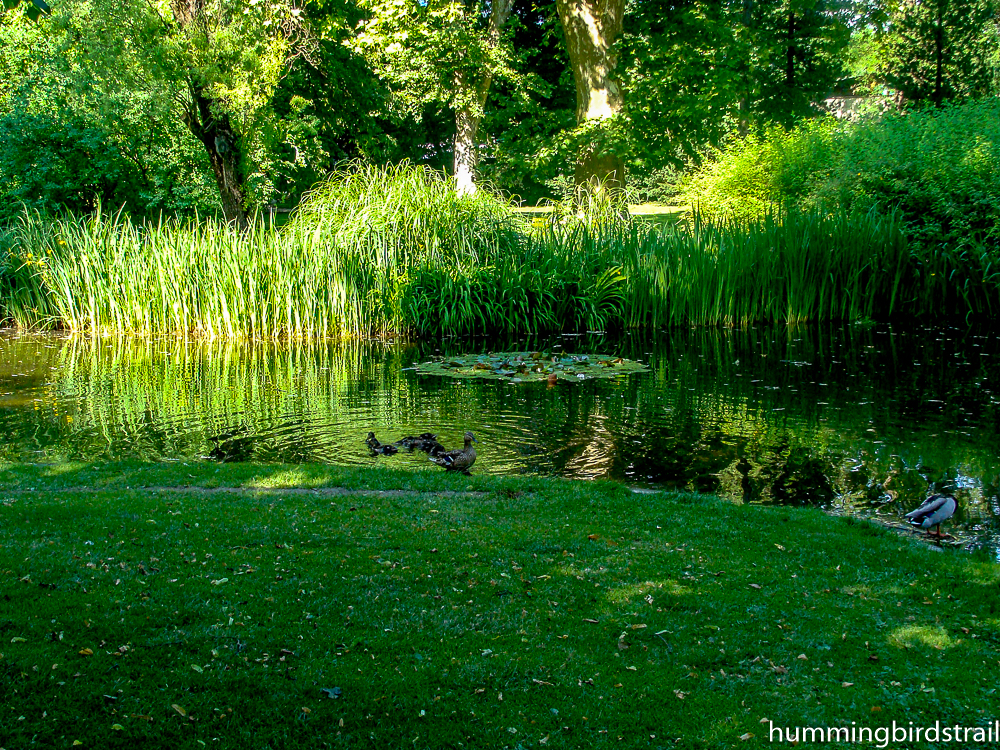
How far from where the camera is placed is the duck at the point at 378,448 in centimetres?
793

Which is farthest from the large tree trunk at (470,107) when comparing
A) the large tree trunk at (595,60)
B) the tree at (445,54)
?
the large tree trunk at (595,60)

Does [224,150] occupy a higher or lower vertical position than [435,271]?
higher

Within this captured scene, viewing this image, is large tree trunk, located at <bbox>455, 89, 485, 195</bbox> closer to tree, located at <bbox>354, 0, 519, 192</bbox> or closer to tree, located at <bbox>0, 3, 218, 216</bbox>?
tree, located at <bbox>354, 0, 519, 192</bbox>

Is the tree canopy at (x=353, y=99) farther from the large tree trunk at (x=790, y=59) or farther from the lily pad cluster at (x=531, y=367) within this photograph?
the lily pad cluster at (x=531, y=367)

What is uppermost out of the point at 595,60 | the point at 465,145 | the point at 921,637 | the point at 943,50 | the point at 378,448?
the point at 943,50

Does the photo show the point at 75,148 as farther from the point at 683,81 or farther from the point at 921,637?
the point at 921,637

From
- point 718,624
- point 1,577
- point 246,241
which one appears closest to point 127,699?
point 1,577

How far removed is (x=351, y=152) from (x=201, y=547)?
82.7 feet

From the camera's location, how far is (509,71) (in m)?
23.7

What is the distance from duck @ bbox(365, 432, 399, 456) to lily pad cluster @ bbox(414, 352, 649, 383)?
10.9ft

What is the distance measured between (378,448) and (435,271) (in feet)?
25.6

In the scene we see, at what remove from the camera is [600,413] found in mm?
9664

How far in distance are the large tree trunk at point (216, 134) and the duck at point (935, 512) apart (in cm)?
1481

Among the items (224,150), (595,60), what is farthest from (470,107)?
(224,150)
